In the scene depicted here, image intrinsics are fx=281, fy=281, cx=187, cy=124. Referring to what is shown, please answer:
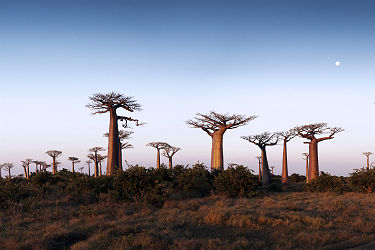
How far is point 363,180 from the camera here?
66.0 feet

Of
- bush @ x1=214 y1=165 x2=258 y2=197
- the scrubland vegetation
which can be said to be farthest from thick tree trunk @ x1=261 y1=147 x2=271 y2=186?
the scrubland vegetation

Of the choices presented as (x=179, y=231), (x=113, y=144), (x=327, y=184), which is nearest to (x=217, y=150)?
(x=113, y=144)

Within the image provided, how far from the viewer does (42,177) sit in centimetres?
2098

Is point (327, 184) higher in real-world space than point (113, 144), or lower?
A: lower

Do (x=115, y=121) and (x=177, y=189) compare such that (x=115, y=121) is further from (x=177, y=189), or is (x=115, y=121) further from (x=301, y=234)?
(x=301, y=234)

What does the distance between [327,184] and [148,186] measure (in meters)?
13.7

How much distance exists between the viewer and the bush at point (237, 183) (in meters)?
16.5

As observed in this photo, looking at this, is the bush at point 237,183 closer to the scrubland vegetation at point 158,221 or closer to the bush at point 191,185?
the scrubland vegetation at point 158,221

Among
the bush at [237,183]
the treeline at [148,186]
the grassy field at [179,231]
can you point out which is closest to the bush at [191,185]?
the treeline at [148,186]

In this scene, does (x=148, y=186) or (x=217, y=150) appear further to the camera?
(x=217, y=150)

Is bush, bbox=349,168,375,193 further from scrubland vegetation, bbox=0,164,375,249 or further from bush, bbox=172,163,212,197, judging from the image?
bush, bbox=172,163,212,197

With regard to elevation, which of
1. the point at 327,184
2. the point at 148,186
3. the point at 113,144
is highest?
the point at 113,144

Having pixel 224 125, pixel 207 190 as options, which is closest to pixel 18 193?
pixel 207 190

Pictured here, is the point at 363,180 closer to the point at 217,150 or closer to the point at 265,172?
the point at 265,172
